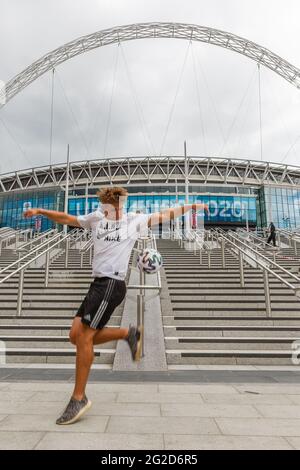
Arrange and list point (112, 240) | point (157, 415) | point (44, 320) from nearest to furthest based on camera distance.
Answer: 1. point (157, 415)
2. point (112, 240)
3. point (44, 320)

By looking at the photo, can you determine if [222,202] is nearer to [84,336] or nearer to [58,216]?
[58,216]

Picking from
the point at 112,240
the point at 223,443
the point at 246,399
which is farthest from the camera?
the point at 246,399

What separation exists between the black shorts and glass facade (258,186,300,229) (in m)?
53.4

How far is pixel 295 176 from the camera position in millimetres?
63312

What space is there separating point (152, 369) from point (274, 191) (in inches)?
2177

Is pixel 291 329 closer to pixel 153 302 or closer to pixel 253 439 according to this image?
pixel 153 302

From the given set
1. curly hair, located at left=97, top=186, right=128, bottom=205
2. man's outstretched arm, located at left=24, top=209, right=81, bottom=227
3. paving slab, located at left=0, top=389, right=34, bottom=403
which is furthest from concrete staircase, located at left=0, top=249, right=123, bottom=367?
curly hair, located at left=97, top=186, right=128, bottom=205

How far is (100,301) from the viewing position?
2785 millimetres

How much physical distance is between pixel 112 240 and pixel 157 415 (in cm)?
151

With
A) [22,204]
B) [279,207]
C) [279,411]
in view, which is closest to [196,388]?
[279,411]

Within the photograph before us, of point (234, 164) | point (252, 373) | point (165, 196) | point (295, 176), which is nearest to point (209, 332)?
point (252, 373)

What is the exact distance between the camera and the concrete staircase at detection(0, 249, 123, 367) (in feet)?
Result: 16.7

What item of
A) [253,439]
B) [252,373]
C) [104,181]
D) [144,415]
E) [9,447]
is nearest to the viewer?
[9,447]

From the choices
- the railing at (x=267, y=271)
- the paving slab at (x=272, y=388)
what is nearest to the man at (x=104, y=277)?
the paving slab at (x=272, y=388)
